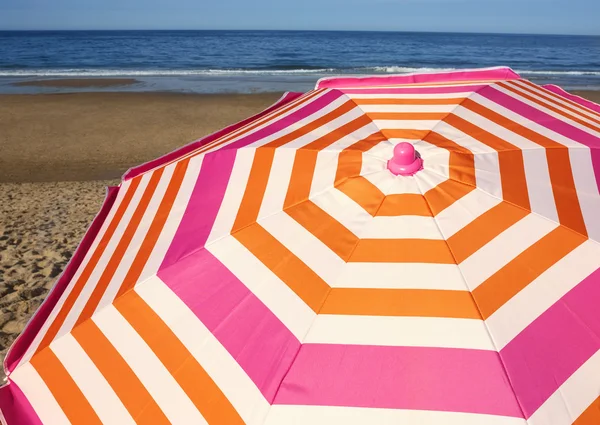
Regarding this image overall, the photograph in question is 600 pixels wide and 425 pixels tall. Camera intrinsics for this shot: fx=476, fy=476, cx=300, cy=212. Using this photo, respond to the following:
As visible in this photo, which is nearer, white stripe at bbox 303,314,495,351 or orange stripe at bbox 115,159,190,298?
white stripe at bbox 303,314,495,351

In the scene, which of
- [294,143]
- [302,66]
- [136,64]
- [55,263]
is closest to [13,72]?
[136,64]

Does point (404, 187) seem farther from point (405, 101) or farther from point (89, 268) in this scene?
point (89, 268)

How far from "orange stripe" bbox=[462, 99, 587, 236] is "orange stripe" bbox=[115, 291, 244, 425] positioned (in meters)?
1.28

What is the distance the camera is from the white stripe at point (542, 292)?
1412 mm

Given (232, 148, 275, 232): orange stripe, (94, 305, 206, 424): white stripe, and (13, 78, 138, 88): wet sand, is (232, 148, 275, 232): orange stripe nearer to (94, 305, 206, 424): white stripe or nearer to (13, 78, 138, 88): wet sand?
(94, 305, 206, 424): white stripe

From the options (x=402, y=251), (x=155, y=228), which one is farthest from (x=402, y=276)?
(x=155, y=228)

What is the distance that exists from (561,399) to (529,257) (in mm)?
442

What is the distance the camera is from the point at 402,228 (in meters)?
1.61

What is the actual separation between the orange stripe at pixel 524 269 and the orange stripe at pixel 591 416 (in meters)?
0.34

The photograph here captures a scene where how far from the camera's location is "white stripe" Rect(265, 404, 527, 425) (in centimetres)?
129

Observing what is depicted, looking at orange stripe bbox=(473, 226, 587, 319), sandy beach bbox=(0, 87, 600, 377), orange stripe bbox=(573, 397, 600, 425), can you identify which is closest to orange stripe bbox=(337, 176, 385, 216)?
orange stripe bbox=(473, 226, 587, 319)

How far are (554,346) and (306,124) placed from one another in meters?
1.37

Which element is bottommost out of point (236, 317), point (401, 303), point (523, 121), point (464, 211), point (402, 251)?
point (236, 317)

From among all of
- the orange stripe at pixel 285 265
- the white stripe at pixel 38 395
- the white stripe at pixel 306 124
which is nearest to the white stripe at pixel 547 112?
the white stripe at pixel 306 124
